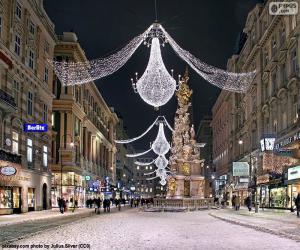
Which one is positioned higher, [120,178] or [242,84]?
[242,84]

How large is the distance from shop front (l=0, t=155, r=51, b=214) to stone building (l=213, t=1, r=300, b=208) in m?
21.8

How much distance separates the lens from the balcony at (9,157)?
42.9 meters

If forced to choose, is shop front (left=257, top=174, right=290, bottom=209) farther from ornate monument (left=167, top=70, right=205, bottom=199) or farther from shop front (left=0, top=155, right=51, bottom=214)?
shop front (left=0, top=155, right=51, bottom=214)

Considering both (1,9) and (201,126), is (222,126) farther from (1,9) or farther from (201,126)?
(1,9)

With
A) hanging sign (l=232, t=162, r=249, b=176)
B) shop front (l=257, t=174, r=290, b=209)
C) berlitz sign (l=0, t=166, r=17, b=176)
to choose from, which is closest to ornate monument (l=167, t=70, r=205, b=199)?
hanging sign (l=232, t=162, r=249, b=176)

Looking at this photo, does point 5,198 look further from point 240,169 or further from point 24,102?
point 240,169

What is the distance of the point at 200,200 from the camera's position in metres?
62.2

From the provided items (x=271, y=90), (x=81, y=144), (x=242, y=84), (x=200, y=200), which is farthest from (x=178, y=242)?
(x=81, y=144)

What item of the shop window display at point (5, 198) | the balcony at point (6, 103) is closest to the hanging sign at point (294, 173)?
the balcony at point (6, 103)

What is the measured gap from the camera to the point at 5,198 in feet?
155

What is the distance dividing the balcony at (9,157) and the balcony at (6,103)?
362 cm

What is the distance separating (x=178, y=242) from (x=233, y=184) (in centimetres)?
7812

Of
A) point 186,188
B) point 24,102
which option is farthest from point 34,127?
point 186,188

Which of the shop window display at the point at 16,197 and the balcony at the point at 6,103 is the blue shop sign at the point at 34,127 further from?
the shop window display at the point at 16,197
